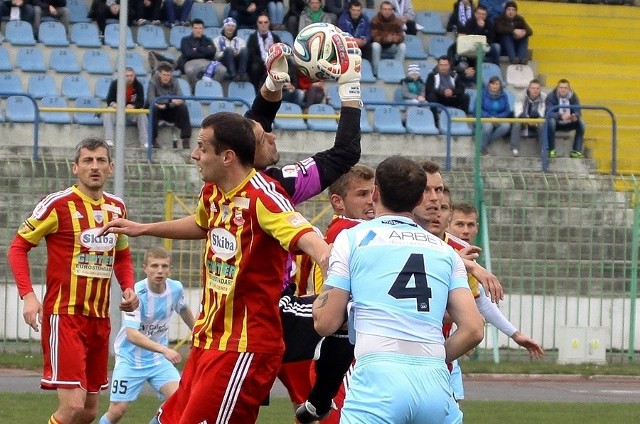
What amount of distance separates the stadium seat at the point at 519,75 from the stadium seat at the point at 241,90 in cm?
492

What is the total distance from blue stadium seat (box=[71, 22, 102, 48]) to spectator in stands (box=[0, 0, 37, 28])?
0.69m

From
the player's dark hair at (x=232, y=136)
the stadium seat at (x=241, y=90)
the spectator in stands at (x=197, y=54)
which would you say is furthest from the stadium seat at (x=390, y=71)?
the player's dark hair at (x=232, y=136)

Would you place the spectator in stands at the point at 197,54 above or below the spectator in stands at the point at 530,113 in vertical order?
above

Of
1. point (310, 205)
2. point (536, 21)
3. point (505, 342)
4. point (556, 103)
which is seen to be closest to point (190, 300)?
point (310, 205)

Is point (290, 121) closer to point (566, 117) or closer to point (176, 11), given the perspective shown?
point (176, 11)

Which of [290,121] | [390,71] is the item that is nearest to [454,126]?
[390,71]

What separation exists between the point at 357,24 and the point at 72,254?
14.8 m

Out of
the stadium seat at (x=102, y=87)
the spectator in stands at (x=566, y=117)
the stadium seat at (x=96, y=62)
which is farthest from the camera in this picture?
the stadium seat at (x=96, y=62)

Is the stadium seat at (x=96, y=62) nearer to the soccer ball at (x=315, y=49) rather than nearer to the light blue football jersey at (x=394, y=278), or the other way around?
the soccer ball at (x=315, y=49)

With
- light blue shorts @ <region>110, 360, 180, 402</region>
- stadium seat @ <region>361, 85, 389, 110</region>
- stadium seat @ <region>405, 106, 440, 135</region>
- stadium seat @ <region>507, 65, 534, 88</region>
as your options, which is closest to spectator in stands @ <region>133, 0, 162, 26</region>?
stadium seat @ <region>361, 85, 389, 110</region>

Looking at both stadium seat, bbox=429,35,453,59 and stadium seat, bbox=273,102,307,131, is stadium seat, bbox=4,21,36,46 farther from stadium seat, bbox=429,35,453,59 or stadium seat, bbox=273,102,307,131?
stadium seat, bbox=429,35,453,59

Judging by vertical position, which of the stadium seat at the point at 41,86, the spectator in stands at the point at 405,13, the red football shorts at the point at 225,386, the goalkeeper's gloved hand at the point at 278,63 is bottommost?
the red football shorts at the point at 225,386

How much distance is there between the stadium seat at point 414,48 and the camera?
25.0 m

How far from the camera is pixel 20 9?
2345 cm
